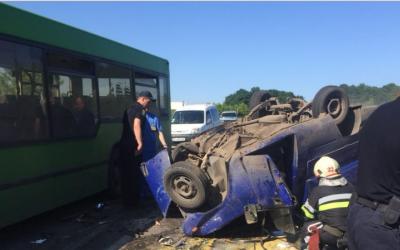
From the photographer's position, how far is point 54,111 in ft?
23.5

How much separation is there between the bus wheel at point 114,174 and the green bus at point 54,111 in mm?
27

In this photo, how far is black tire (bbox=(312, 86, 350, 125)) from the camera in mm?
6980

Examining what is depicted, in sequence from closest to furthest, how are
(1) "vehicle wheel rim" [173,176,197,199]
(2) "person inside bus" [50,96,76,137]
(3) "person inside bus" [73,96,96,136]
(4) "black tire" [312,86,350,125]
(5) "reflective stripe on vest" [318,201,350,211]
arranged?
(5) "reflective stripe on vest" [318,201,350,211]
(1) "vehicle wheel rim" [173,176,197,199]
(4) "black tire" [312,86,350,125]
(2) "person inside bus" [50,96,76,137]
(3) "person inside bus" [73,96,96,136]

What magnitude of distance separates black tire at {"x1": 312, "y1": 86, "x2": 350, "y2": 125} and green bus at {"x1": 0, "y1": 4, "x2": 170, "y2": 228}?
12.0 ft

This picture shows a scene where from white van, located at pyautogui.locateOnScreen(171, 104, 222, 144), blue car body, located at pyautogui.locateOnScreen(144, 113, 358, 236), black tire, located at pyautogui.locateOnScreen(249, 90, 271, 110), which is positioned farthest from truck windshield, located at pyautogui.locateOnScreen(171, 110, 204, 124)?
blue car body, located at pyautogui.locateOnScreen(144, 113, 358, 236)

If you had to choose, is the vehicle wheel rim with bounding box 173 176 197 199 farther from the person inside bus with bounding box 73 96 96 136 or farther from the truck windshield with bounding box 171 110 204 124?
the truck windshield with bounding box 171 110 204 124

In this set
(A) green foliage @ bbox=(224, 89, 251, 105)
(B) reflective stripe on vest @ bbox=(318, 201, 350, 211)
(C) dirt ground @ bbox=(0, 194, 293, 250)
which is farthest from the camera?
(A) green foliage @ bbox=(224, 89, 251, 105)

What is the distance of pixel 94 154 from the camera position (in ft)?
27.4

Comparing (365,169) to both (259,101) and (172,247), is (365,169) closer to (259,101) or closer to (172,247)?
(172,247)

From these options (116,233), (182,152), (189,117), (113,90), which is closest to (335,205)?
(182,152)

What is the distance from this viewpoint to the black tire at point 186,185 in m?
6.20

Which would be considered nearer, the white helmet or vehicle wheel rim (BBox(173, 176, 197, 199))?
the white helmet

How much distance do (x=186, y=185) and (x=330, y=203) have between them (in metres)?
2.21

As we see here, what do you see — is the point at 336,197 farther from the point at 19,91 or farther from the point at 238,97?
the point at 238,97
